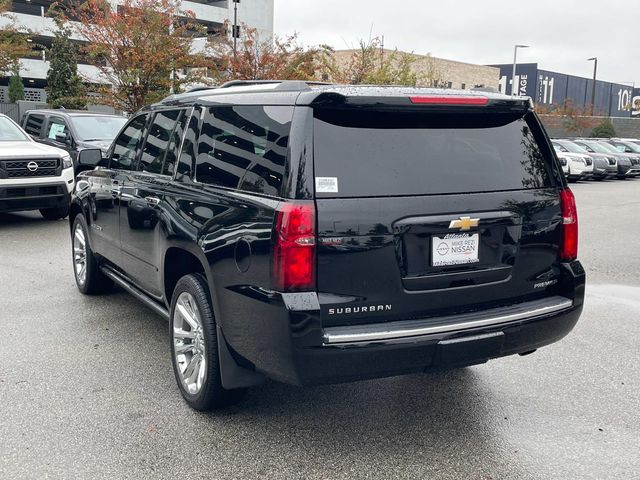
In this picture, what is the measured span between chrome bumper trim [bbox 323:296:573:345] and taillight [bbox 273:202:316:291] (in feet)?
0.92

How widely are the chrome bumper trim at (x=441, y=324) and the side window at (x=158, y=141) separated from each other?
2.12 meters

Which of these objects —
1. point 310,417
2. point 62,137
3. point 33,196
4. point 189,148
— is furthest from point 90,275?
point 62,137

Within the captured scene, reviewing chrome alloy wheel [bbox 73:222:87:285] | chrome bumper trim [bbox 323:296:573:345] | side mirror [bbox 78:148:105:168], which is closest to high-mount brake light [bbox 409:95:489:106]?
chrome bumper trim [bbox 323:296:573:345]

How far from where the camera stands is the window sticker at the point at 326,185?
11.0 ft

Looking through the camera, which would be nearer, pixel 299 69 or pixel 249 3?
pixel 299 69

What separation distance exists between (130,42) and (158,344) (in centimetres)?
2051

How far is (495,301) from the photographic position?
3.73 metres

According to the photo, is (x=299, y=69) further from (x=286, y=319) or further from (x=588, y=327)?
(x=286, y=319)

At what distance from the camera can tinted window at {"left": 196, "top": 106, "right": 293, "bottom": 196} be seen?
349 centimetres

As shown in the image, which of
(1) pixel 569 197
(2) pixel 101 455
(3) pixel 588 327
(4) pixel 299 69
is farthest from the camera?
(4) pixel 299 69

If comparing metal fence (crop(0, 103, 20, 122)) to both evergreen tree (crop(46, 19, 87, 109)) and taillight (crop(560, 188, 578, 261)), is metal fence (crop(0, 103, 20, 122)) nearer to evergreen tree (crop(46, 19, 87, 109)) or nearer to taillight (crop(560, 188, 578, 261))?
evergreen tree (crop(46, 19, 87, 109))

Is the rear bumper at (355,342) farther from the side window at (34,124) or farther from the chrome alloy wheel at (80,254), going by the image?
the side window at (34,124)

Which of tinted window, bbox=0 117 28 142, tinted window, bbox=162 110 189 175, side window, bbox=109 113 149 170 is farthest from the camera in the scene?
tinted window, bbox=0 117 28 142

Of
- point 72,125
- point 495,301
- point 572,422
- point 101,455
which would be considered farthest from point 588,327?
point 72,125
